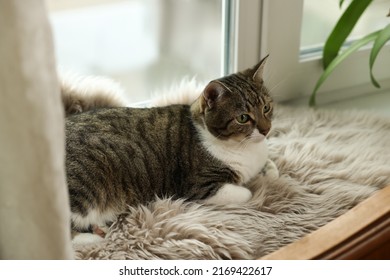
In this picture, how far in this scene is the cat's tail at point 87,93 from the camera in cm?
145

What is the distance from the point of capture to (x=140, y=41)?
1.80 m

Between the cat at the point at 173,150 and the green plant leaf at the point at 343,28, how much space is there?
0.29m

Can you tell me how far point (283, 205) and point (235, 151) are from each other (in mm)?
157

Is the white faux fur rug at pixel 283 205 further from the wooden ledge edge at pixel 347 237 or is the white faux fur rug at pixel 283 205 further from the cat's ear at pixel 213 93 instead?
the cat's ear at pixel 213 93

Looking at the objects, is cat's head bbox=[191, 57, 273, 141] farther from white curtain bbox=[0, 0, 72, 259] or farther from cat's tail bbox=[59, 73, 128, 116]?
white curtain bbox=[0, 0, 72, 259]

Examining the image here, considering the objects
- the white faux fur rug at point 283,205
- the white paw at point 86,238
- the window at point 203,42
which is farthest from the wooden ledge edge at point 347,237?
the window at point 203,42

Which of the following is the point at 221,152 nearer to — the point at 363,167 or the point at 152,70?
the point at 363,167

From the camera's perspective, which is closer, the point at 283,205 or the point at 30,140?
the point at 30,140

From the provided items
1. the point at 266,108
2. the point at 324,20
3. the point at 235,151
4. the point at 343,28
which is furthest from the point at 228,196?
the point at 324,20

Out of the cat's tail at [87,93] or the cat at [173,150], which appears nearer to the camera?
the cat at [173,150]

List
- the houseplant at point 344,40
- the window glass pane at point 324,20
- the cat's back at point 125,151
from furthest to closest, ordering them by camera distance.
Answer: the window glass pane at point 324,20 → the houseplant at point 344,40 → the cat's back at point 125,151

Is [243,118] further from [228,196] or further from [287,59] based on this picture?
[287,59]
